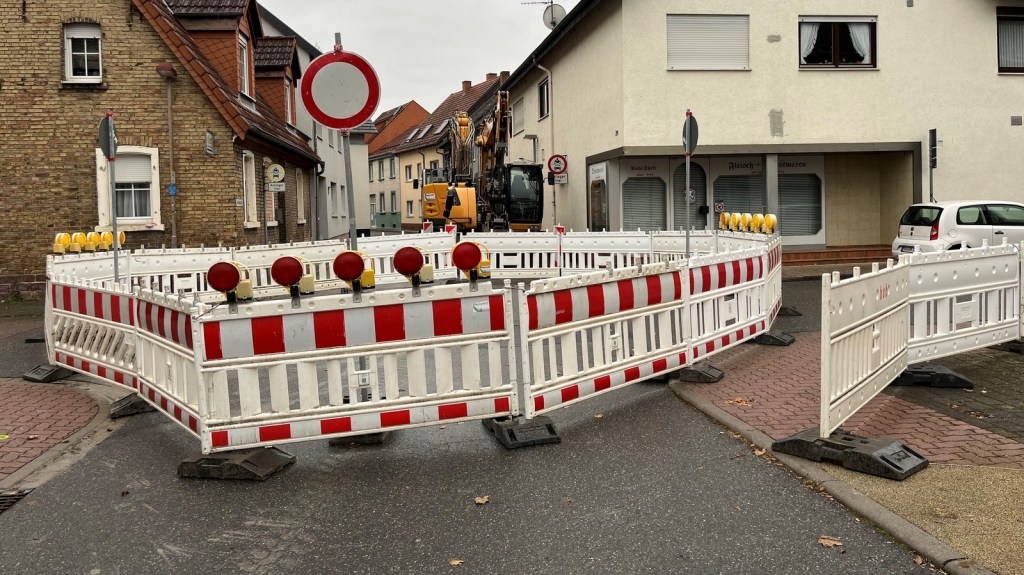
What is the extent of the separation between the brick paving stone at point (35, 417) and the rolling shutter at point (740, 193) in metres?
19.0

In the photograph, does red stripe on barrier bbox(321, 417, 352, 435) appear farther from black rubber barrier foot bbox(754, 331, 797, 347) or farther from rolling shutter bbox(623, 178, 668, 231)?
rolling shutter bbox(623, 178, 668, 231)

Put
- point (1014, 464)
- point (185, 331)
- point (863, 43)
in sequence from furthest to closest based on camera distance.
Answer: point (863, 43) → point (185, 331) → point (1014, 464)

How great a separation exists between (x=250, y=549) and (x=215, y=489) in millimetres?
1167

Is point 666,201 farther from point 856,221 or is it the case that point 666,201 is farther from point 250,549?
point 250,549

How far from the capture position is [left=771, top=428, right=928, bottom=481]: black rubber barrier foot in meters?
5.23

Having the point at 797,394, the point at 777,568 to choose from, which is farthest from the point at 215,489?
the point at 797,394

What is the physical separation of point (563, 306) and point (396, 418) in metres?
1.51

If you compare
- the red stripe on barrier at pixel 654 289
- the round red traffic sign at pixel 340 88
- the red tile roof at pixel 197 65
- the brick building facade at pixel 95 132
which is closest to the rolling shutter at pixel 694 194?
the red tile roof at pixel 197 65

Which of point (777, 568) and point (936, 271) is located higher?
point (936, 271)

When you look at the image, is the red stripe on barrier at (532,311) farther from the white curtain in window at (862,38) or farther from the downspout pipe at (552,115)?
the downspout pipe at (552,115)

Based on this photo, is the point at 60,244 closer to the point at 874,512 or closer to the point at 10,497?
the point at 10,497

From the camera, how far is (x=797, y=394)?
7.56 m

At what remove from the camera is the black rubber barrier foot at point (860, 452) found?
5.23m

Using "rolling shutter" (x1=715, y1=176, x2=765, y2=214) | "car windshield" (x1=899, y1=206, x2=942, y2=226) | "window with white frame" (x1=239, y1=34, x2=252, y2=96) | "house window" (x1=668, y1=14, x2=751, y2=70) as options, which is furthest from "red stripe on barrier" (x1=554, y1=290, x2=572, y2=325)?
"window with white frame" (x1=239, y1=34, x2=252, y2=96)
